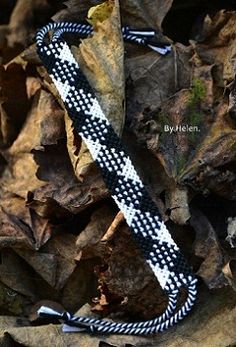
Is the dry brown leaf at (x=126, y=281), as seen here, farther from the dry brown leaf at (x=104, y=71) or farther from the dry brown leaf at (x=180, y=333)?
the dry brown leaf at (x=104, y=71)

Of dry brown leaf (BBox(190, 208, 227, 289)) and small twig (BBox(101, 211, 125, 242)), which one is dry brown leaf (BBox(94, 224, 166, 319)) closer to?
small twig (BBox(101, 211, 125, 242))

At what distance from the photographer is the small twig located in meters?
1.99

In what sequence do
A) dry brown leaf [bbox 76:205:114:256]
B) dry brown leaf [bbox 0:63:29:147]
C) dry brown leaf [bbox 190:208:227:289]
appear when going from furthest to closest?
dry brown leaf [bbox 0:63:29:147] → dry brown leaf [bbox 76:205:114:256] → dry brown leaf [bbox 190:208:227:289]

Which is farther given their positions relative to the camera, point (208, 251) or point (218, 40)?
point (218, 40)

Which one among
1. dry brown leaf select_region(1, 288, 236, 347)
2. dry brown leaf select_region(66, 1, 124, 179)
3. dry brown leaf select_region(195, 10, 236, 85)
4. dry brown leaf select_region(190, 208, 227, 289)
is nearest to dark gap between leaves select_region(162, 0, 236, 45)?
dry brown leaf select_region(195, 10, 236, 85)

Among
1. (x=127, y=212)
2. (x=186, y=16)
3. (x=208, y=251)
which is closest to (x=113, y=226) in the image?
(x=127, y=212)

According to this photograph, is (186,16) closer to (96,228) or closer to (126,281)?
(96,228)

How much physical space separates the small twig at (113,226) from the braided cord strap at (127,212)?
0.03 meters

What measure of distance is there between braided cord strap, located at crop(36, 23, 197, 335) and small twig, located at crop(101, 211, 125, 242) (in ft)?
0.11

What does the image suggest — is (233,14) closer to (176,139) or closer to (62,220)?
(176,139)

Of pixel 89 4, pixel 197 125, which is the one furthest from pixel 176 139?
pixel 89 4

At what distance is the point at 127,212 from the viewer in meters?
2.00

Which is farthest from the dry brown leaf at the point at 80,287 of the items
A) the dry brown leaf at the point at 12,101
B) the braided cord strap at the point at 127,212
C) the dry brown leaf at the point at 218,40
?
the dry brown leaf at the point at 218,40

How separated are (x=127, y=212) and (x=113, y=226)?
7 cm
